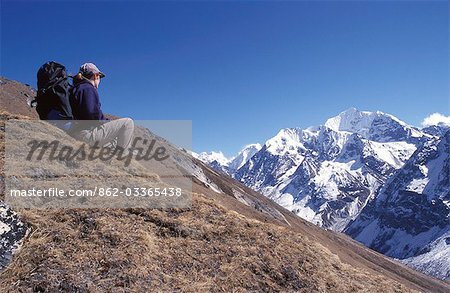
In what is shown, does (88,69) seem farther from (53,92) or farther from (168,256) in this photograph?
(168,256)

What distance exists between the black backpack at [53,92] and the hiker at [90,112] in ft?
0.84

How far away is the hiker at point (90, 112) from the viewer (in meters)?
12.6

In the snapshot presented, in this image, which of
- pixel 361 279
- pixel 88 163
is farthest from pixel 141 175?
pixel 361 279

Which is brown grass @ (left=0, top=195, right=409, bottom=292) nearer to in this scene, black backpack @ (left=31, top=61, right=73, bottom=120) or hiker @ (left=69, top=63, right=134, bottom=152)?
hiker @ (left=69, top=63, right=134, bottom=152)

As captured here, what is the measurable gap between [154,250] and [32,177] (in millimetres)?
4818

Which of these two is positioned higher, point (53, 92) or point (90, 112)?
point (53, 92)

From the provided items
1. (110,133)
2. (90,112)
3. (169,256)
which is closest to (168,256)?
(169,256)

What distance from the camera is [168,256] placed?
9930 mm

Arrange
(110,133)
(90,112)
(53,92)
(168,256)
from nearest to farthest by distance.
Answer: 1. (168,256)
2. (53,92)
3. (90,112)
4. (110,133)

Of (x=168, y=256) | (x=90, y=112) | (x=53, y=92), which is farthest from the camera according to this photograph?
(x=90, y=112)

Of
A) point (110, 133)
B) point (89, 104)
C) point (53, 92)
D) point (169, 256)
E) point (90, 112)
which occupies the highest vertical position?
point (53, 92)

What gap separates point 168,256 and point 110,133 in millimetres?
6311

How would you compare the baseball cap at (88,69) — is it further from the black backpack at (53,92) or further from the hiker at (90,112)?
the black backpack at (53,92)

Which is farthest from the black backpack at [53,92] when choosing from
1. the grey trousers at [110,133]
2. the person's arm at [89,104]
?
the grey trousers at [110,133]
